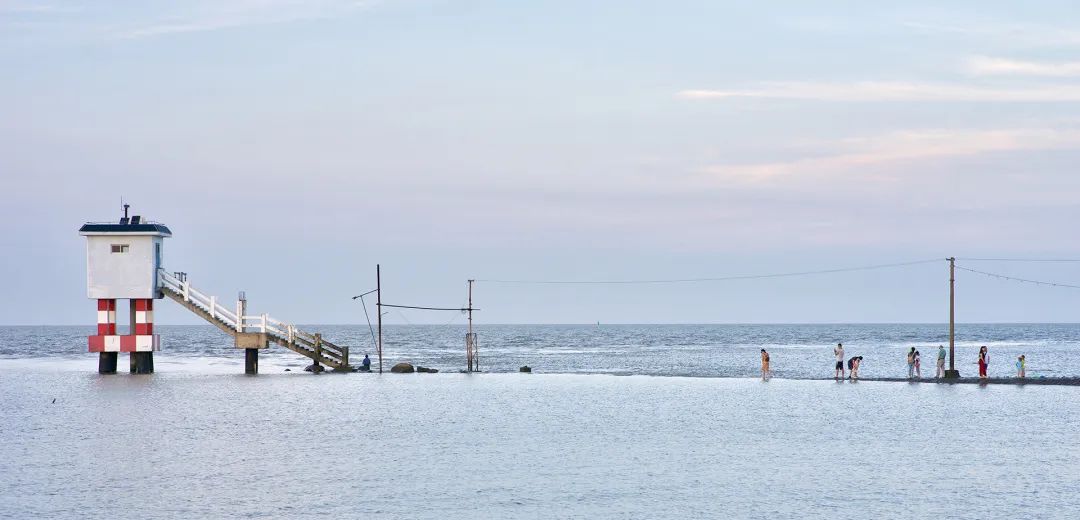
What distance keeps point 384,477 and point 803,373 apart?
51.1m

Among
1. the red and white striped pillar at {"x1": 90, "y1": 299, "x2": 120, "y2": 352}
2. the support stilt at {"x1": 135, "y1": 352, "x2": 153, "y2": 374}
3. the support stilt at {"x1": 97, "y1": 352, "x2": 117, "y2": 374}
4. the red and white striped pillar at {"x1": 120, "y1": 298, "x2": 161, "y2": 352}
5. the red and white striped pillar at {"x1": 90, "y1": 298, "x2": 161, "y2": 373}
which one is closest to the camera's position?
the red and white striped pillar at {"x1": 90, "y1": 299, "x2": 120, "y2": 352}

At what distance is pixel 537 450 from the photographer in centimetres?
3206

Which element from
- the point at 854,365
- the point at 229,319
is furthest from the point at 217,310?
the point at 854,365

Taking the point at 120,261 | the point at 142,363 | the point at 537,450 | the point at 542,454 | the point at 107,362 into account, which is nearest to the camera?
the point at 542,454

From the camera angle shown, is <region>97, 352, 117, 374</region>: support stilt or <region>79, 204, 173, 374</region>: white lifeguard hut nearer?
<region>79, 204, 173, 374</region>: white lifeguard hut

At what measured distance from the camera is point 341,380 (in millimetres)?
62375

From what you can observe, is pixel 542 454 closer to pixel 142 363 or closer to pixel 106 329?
pixel 106 329

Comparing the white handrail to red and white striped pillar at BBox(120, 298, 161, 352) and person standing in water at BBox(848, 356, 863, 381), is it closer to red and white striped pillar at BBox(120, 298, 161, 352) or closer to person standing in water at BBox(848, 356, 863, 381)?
red and white striped pillar at BBox(120, 298, 161, 352)

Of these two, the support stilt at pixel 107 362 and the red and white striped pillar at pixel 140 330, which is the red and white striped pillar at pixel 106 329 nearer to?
the red and white striped pillar at pixel 140 330

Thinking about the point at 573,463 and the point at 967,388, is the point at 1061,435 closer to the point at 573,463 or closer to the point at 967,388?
the point at 573,463

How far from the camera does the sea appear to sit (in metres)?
23.7

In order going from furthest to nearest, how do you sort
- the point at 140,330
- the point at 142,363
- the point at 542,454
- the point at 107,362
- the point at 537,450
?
the point at 107,362
the point at 142,363
the point at 140,330
the point at 537,450
the point at 542,454

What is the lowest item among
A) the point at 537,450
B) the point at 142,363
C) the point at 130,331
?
the point at 537,450

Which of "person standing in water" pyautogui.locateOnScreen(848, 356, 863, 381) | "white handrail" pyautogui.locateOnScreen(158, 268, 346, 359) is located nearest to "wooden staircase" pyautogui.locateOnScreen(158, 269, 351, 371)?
"white handrail" pyautogui.locateOnScreen(158, 268, 346, 359)
